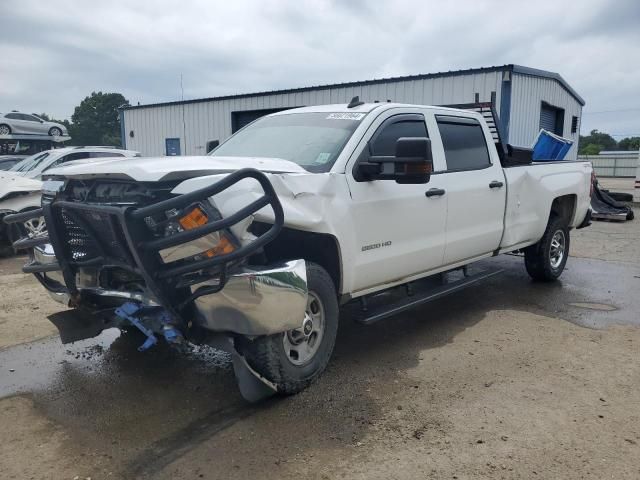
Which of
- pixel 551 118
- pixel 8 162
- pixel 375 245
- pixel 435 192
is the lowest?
pixel 375 245

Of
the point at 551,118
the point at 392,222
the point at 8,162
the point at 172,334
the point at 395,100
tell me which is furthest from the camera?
the point at 551,118

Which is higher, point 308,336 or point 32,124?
point 32,124

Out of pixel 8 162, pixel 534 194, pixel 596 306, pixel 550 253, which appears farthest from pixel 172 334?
pixel 8 162

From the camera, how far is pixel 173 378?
415 cm

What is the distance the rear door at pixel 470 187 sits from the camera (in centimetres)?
510

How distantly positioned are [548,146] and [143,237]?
7.58m

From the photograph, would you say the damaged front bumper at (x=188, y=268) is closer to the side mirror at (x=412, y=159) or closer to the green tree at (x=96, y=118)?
the side mirror at (x=412, y=159)

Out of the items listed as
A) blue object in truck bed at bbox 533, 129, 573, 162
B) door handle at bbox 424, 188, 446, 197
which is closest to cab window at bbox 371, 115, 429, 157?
door handle at bbox 424, 188, 446, 197

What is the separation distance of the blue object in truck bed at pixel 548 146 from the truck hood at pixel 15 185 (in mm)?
7969

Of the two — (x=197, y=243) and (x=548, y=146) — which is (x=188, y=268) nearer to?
(x=197, y=243)

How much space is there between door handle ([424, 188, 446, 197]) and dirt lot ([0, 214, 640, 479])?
129 centimetres

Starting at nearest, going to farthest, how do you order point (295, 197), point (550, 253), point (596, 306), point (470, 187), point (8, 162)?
1. point (295, 197)
2. point (470, 187)
3. point (596, 306)
4. point (550, 253)
5. point (8, 162)

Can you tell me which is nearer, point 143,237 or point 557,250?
point 143,237

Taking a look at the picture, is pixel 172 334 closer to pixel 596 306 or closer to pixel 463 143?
pixel 463 143
